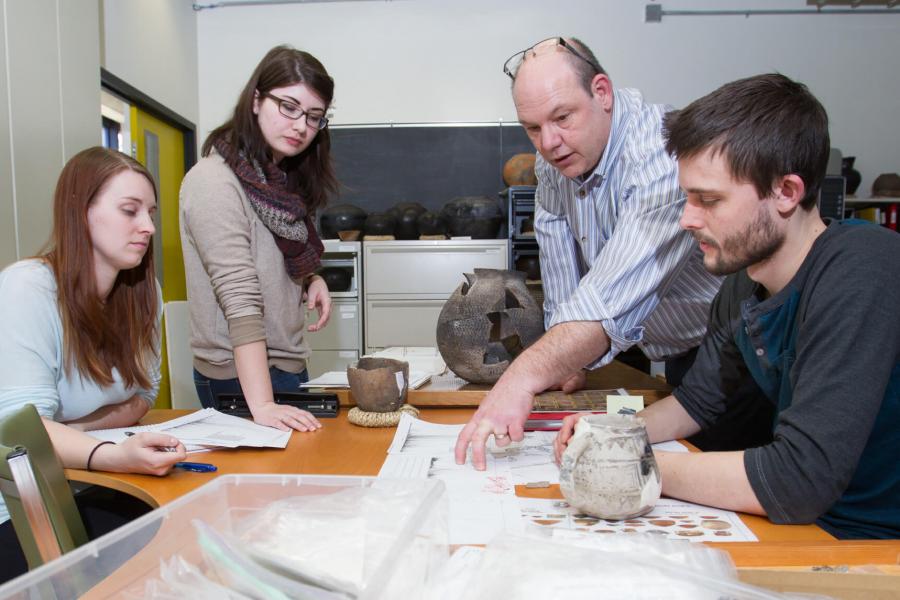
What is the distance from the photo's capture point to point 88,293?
1.45 metres

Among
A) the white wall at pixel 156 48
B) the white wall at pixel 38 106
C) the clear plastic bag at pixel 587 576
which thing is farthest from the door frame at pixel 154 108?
→ the clear plastic bag at pixel 587 576

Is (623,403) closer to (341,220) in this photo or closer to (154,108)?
(341,220)

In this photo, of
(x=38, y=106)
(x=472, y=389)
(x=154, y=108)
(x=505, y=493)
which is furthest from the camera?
(x=154, y=108)

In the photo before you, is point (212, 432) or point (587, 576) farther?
point (212, 432)

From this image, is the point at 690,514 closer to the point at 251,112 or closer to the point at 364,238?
the point at 251,112

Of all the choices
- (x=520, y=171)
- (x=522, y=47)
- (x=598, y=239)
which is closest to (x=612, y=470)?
(x=598, y=239)

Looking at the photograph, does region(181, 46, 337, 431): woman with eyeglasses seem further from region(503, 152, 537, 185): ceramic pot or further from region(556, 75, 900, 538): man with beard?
region(503, 152, 537, 185): ceramic pot

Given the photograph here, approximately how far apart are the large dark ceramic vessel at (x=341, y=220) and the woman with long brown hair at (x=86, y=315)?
3.10 meters

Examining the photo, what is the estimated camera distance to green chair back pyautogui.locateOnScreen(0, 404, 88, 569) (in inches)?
35.8

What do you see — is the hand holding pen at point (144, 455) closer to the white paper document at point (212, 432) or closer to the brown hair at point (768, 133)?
the white paper document at point (212, 432)

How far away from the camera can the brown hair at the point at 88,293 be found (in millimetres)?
1428

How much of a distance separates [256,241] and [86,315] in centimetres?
45

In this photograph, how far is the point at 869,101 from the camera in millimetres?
5066

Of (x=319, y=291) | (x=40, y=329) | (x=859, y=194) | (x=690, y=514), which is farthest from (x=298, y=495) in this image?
(x=859, y=194)
